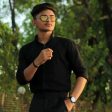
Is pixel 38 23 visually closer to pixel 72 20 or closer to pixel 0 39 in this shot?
pixel 0 39

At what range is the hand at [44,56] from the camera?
360 centimetres

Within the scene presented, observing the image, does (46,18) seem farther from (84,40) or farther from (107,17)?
(84,40)

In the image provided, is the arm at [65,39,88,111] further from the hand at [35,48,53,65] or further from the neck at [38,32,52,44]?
the hand at [35,48,53,65]

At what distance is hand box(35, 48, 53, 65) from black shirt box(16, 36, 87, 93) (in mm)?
193

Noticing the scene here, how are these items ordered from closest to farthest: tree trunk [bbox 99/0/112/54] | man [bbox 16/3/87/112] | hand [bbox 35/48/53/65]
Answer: hand [bbox 35/48/53/65] → man [bbox 16/3/87/112] → tree trunk [bbox 99/0/112/54]

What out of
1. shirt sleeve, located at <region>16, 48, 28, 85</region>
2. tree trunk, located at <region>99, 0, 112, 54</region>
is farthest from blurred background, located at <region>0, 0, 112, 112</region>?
shirt sleeve, located at <region>16, 48, 28, 85</region>

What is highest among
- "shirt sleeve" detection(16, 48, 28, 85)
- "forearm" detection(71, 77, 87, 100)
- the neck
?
the neck

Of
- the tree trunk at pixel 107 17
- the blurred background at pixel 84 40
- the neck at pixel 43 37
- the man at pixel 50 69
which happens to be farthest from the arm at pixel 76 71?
the tree trunk at pixel 107 17

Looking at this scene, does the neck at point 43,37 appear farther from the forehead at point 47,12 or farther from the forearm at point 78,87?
the forearm at point 78,87

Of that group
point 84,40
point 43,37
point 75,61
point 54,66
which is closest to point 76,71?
point 75,61

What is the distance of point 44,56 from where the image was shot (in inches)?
142

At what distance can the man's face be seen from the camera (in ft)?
12.6

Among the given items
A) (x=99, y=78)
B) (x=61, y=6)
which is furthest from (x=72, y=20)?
(x=99, y=78)

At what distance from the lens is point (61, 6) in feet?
64.7
